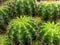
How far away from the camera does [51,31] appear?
15.3 ft

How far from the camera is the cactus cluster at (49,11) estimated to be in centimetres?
593

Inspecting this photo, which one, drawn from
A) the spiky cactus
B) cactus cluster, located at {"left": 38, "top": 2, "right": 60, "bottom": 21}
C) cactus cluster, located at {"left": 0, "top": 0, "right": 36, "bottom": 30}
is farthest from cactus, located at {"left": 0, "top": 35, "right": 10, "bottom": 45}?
cactus cluster, located at {"left": 38, "top": 2, "right": 60, "bottom": 21}

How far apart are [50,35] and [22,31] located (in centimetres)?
73

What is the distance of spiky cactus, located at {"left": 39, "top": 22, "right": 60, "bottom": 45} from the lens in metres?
4.59

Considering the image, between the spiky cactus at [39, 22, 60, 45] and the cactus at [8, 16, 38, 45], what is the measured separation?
27 centimetres

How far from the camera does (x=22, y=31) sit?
15.7 feet

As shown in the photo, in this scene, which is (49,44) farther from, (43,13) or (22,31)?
(43,13)

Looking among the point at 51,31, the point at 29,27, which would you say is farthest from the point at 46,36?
the point at 29,27

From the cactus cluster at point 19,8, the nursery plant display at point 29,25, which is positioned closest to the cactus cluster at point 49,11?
the nursery plant display at point 29,25

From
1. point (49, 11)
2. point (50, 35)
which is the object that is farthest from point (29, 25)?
point (49, 11)

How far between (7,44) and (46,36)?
1.17 meters

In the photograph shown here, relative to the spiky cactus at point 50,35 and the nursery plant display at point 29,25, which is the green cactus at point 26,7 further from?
the spiky cactus at point 50,35

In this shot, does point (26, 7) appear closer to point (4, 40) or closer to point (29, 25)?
point (29, 25)

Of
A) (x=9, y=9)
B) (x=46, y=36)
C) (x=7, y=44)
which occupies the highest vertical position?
(x=9, y=9)
